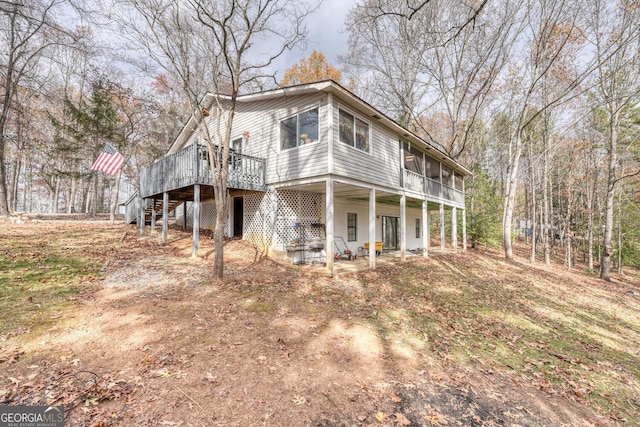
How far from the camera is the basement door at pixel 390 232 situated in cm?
1569

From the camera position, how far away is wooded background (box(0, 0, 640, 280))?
342 inches

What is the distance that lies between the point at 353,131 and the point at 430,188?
23.8ft

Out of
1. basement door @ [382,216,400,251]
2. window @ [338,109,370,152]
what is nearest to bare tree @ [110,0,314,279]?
window @ [338,109,370,152]

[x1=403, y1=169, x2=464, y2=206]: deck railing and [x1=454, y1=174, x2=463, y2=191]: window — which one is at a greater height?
[x1=454, y1=174, x2=463, y2=191]: window

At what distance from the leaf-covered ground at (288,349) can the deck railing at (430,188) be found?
610cm

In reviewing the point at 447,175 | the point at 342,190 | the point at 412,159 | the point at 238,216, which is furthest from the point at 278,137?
the point at 447,175

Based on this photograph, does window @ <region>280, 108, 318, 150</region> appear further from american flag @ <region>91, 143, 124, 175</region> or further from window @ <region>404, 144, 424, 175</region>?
american flag @ <region>91, 143, 124, 175</region>

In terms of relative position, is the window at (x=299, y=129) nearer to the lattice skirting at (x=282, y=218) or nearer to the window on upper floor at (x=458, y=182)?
the lattice skirting at (x=282, y=218)

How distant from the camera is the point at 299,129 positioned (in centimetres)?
973

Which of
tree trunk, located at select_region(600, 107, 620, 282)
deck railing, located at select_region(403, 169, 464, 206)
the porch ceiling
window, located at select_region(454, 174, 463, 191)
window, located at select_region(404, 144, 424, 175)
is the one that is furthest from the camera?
window, located at select_region(454, 174, 463, 191)

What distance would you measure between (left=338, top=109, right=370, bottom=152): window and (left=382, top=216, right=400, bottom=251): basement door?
6655mm

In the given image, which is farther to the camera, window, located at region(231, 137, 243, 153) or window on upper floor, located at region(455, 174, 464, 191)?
window on upper floor, located at region(455, 174, 464, 191)

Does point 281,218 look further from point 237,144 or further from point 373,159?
point 237,144

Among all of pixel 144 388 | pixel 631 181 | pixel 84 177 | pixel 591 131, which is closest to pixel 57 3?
pixel 84 177
